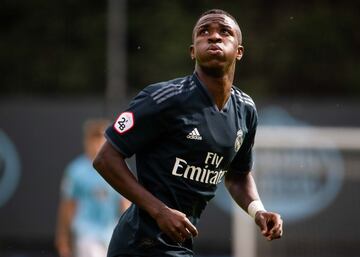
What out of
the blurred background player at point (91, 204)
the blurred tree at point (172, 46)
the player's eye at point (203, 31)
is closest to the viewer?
the player's eye at point (203, 31)

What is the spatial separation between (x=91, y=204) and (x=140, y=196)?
551 centimetres

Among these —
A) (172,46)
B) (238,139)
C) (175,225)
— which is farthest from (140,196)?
(172,46)

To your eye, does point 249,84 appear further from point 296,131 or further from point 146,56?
point 296,131

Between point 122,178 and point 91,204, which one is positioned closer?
point 122,178

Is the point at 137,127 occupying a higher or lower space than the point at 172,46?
lower

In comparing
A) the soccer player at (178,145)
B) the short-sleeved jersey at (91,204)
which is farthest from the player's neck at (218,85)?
the short-sleeved jersey at (91,204)

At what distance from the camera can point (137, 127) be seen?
5008 millimetres

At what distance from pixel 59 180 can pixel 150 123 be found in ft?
35.6

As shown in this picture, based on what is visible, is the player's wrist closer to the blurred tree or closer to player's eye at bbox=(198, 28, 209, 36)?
player's eye at bbox=(198, 28, 209, 36)

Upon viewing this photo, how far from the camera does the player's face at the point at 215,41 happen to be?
199 inches

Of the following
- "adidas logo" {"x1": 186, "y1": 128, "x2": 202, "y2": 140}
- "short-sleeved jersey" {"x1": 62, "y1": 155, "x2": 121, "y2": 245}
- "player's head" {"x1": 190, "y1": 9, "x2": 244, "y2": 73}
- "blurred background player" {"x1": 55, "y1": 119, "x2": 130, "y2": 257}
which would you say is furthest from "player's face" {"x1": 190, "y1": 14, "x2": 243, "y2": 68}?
"short-sleeved jersey" {"x1": 62, "y1": 155, "x2": 121, "y2": 245}

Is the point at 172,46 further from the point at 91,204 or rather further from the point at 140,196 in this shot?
the point at 140,196

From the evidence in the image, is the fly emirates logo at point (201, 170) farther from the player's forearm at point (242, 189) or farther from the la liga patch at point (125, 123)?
the player's forearm at point (242, 189)

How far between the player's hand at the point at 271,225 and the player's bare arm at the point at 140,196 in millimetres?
484
